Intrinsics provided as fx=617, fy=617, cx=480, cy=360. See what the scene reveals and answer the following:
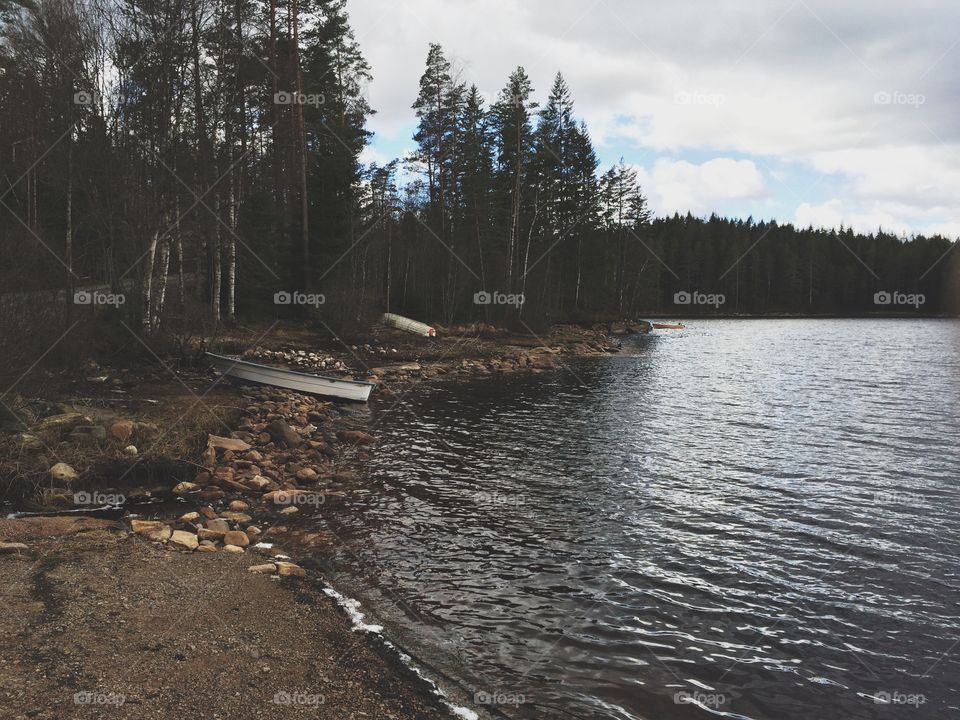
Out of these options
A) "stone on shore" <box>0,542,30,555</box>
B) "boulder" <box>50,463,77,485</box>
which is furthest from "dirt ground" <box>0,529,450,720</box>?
"boulder" <box>50,463,77,485</box>

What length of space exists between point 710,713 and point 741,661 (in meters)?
1.07

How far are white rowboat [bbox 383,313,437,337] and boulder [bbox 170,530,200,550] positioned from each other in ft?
84.2

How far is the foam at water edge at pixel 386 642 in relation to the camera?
5.26 metres

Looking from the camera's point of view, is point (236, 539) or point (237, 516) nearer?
point (236, 539)

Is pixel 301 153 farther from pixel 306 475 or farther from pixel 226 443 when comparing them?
pixel 306 475

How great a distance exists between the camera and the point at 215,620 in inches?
245

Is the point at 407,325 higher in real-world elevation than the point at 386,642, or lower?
higher

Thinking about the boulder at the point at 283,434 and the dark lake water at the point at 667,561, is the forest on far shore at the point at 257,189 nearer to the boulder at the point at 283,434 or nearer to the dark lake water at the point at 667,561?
the boulder at the point at 283,434

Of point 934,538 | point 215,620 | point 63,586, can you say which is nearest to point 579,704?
point 215,620

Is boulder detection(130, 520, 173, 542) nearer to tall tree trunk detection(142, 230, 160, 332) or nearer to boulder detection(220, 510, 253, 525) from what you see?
boulder detection(220, 510, 253, 525)

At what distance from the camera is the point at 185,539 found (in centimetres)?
848

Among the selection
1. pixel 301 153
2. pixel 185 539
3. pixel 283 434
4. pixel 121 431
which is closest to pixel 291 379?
pixel 283 434

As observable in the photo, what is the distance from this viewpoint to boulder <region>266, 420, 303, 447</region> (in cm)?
1411

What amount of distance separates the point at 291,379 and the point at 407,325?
16.3m
